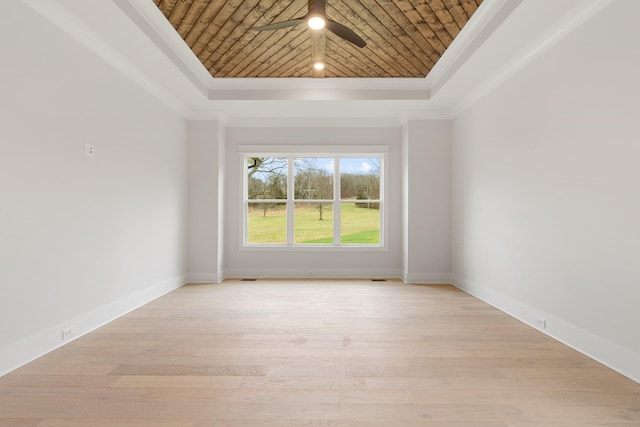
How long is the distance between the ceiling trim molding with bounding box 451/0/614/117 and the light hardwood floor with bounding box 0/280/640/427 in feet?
8.56

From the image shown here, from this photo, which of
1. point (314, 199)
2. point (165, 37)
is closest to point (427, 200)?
point (314, 199)

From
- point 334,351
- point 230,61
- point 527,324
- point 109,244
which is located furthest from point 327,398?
point 230,61

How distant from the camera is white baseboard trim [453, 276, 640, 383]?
2283 millimetres

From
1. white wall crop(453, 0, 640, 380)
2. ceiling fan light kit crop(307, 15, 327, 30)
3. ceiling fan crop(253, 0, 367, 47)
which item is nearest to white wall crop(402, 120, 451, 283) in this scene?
white wall crop(453, 0, 640, 380)

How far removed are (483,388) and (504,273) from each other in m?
2.11

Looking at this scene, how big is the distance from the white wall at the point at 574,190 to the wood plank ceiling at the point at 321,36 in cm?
101

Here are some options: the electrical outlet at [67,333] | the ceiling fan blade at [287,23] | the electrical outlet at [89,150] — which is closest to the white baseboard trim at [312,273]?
the electrical outlet at [67,333]

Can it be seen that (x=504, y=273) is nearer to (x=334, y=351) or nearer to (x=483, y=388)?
(x=483, y=388)

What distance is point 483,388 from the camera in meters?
2.09

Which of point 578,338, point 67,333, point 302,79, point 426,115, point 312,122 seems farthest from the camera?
point 312,122

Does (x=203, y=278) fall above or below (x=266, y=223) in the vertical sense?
below

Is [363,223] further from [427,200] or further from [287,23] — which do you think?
[287,23]

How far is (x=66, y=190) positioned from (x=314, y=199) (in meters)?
3.73

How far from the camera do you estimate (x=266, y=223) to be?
598 centimetres
